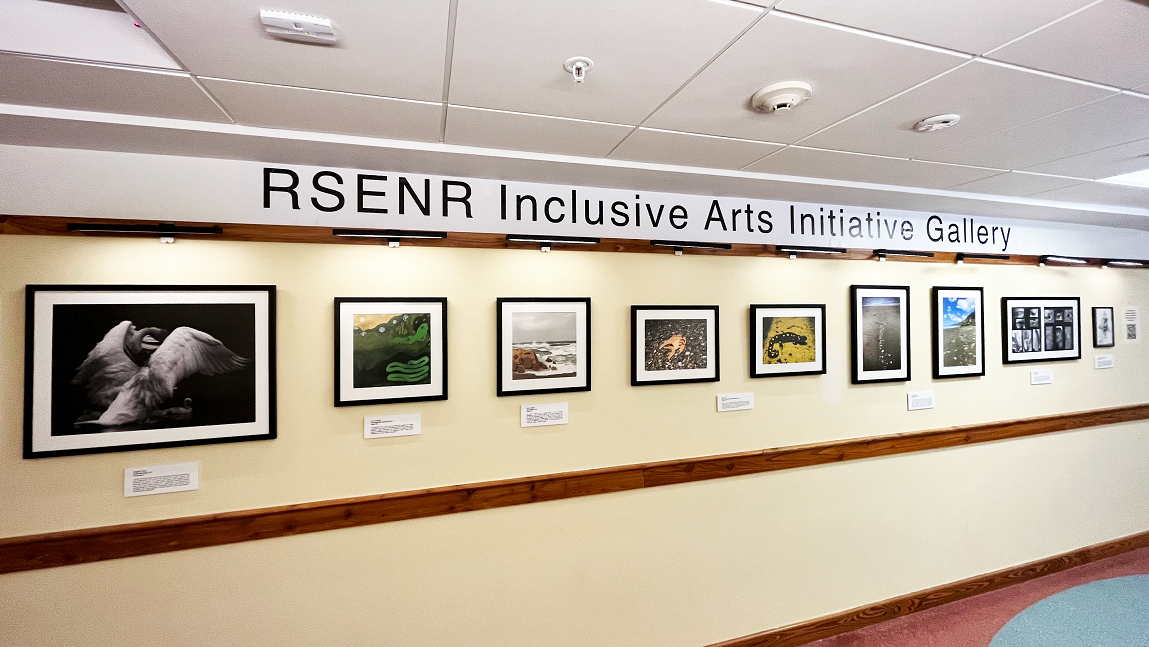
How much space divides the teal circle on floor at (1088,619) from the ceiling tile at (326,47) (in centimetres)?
433

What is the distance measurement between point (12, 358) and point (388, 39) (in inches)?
77.5

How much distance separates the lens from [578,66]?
4.66 feet

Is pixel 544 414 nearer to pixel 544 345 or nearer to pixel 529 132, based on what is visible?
pixel 544 345

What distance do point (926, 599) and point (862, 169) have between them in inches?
116

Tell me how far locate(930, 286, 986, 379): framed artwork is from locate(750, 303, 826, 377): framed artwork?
39.4 inches

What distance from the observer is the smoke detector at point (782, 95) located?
1563 mm

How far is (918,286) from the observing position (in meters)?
3.30

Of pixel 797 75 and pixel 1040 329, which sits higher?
pixel 797 75

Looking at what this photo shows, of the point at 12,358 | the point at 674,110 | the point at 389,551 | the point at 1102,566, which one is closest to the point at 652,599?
the point at 389,551

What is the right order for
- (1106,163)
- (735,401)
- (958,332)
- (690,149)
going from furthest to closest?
(958,332) → (735,401) → (1106,163) → (690,149)

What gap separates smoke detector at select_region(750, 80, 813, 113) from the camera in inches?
61.6

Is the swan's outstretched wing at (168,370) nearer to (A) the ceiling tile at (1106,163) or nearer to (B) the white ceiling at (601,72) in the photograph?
(B) the white ceiling at (601,72)

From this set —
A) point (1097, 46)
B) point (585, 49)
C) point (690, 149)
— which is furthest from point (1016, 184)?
point (585, 49)

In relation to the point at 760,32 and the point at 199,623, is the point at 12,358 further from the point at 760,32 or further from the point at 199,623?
the point at 760,32
